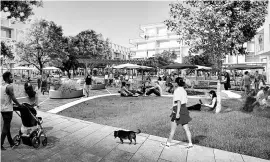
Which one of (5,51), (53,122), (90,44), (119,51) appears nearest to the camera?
(53,122)

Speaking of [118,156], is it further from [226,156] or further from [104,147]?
[226,156]

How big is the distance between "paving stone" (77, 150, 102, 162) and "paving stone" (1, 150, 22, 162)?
1347mm

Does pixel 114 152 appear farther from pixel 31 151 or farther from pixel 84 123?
pixel 84 123

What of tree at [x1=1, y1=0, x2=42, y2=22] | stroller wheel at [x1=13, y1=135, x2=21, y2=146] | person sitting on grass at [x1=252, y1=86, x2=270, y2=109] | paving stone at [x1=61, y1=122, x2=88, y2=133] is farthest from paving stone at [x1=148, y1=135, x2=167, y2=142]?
tree at [x1=1, y1=0, x2=42, y2=22]

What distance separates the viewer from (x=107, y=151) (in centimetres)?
436

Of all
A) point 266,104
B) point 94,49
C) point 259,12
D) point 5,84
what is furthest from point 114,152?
point 94,49

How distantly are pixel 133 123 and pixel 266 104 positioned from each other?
664cm

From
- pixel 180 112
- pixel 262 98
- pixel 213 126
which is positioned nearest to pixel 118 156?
pixel 180 112

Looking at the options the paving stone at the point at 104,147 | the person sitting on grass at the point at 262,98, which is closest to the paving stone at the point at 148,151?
the paving stone at the point at 104,147

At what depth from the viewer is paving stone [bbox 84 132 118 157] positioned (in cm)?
428

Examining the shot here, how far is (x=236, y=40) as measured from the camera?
9547mm

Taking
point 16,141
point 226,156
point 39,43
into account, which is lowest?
point 226,156

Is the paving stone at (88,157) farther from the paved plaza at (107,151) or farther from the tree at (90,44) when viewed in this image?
the tree at (90,44)

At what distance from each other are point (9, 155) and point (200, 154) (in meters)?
4.27
